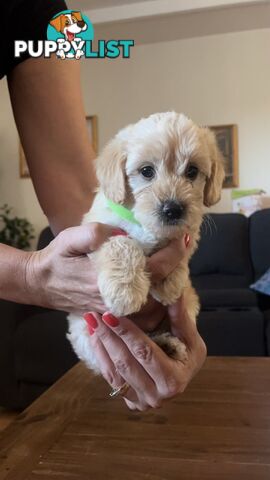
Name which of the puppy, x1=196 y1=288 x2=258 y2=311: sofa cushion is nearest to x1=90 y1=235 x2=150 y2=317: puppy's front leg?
the puppy

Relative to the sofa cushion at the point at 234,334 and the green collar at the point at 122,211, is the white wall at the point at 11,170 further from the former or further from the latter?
the green collar at the point at 122,211

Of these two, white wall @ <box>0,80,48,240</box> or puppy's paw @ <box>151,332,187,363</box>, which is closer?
puppy's paw @ <box>151,332,187,363</box>

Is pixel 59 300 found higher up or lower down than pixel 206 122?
lower down

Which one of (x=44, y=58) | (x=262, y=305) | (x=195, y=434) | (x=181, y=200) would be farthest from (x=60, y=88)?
(x=262, y=305)

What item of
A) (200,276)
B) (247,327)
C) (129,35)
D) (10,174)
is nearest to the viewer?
(247,327)

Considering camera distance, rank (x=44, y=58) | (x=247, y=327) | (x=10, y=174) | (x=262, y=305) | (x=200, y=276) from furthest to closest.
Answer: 1. (x=10, y=174)
2. (x=200, y=276)
3. (x=262, y=305)
4. (x=247, y=327)
5. (x=44, y=58)

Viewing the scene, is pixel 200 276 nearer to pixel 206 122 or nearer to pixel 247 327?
pixel 247 327

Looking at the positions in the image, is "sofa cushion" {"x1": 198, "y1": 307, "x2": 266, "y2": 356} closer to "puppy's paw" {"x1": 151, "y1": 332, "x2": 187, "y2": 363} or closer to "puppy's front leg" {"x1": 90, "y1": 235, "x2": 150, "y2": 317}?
"puppy's paw" {"x1": 151, "y1": 332, "x2": 187, "y2": 363}
